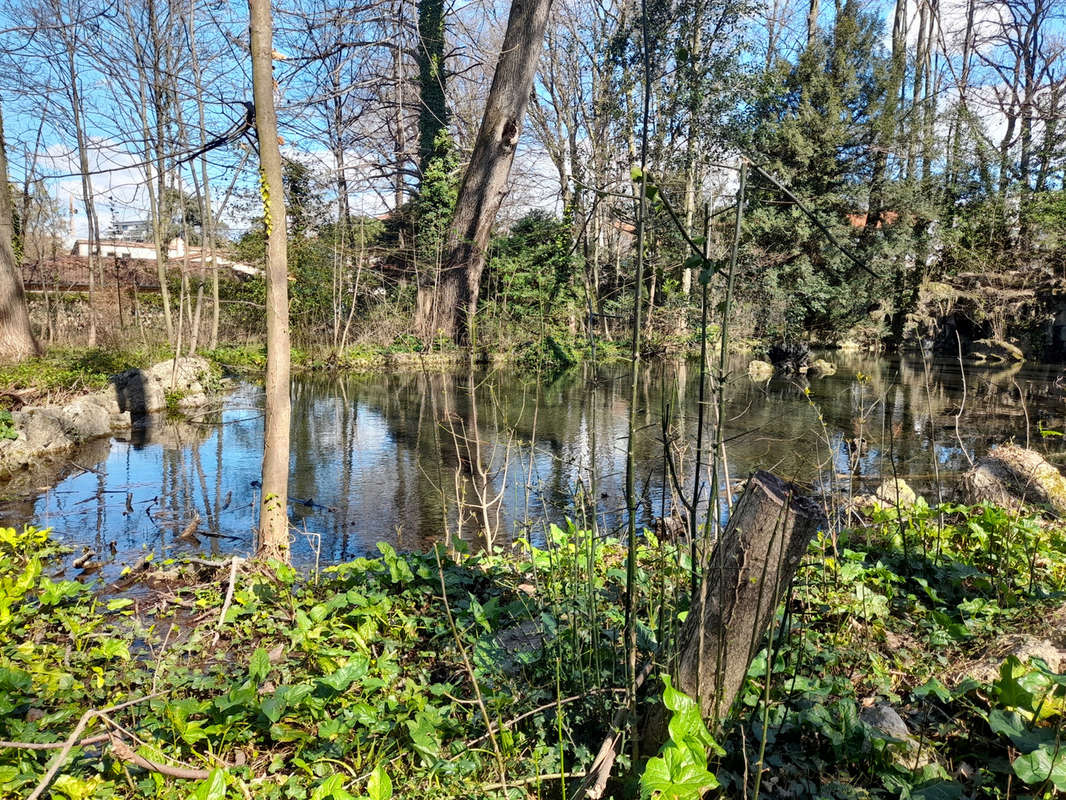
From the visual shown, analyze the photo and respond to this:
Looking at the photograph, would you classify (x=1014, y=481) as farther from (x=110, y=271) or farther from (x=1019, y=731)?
(x=110, y=271)

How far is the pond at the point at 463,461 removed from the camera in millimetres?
3791

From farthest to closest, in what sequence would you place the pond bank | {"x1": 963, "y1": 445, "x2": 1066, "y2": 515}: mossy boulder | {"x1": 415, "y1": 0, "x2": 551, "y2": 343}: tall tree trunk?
{"x1": 415, "y1": 0, "x2": 551, "y2": 343}: tall tree trunk → the pond bank → {"x1": 963, "y1": 445, "x2": 1066, "y2": 515}: mossy boulder

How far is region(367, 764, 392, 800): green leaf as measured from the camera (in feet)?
5.08

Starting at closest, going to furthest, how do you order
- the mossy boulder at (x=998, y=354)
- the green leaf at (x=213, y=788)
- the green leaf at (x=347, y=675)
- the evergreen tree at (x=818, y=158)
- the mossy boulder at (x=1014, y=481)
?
1. the green leaf at (x=213, y=788)
2. the green leaf at (x=347, y=675)
3. the mossy boulder at (x=1014, y=481)
4. the evergreen tree at (x=818, y=158)
5. the mossy boulder at (x=998, y=354)

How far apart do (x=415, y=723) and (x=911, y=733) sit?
4.75 feet

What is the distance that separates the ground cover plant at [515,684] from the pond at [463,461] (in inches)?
17.4

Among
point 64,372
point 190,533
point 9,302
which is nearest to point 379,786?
point 190,533

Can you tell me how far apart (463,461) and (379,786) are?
18.4 ft

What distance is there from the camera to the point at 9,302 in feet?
34.8

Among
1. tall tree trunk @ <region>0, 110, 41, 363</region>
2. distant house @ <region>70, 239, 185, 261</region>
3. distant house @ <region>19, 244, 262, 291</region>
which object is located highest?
distant house @ <region>70, 239, 185, 261</region>

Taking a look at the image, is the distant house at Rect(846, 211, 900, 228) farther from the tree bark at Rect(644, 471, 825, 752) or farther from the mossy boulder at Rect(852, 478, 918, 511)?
the tree bark at Rect(644, 471, 825, 752)

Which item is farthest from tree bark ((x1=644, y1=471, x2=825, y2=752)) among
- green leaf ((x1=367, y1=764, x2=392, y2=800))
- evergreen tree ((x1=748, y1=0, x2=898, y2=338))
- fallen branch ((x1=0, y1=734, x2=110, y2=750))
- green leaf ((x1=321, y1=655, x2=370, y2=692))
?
evergreen tree ((x1=748, y1=0, x2=898, y2=338))

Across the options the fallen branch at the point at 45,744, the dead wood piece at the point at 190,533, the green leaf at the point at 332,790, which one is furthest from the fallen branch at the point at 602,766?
the dead wood piece at the point at 190,533

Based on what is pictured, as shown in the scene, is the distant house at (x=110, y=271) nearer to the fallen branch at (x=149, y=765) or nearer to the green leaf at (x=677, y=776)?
the fallen branch at (x=149, y=765)
